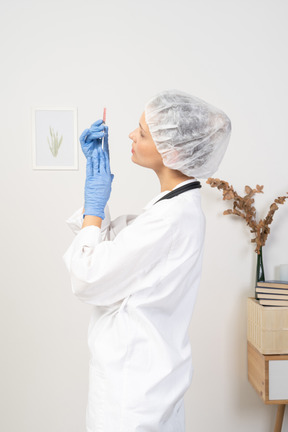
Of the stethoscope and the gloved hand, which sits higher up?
the gloved hand

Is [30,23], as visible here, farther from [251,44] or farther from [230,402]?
[230,402]

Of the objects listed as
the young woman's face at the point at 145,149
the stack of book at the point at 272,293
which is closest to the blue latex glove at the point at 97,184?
the young woman's face at the point at 145,149

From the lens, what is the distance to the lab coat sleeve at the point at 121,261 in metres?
1.23

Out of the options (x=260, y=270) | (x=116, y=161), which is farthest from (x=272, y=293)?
(x=116, y=161)

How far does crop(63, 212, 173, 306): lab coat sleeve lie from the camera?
1232mm

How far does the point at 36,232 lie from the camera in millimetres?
2498

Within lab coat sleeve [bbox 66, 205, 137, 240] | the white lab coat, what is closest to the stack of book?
lab coat sleeve [bbox 66, 205, 137, 240]

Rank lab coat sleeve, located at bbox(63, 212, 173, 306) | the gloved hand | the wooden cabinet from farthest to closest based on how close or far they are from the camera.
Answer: the wooden cabinet, the gloved hand, lab coat sleeve, located at bbox(63, 212, 173, 306)

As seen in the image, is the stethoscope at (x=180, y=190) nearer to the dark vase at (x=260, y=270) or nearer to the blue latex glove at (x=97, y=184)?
the blue latex glove at (x=97, y=184)

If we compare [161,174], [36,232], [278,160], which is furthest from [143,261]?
[278,160]

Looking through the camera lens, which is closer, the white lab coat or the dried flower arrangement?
the white lab coat

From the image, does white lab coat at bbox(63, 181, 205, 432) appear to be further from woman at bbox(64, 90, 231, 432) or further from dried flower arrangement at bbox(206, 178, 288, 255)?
dried flower arrangement at bbox(206, 178, 288, 255)

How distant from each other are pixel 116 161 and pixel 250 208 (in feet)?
2.47

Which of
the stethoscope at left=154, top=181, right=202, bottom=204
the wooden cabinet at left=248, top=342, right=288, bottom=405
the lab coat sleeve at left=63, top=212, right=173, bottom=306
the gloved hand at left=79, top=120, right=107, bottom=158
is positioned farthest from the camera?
the wooden cabinet at left=248, top=342, right=288, bottom=405
